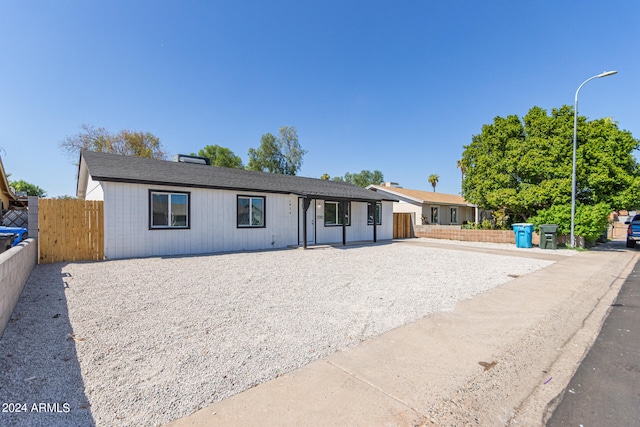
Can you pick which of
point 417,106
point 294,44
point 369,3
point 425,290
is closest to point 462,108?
point 417,106

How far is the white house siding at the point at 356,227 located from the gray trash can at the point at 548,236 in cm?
791

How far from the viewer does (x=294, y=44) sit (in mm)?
15781

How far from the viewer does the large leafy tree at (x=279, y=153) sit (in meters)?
37.7

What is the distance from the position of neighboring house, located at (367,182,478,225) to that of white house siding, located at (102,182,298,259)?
499 inches

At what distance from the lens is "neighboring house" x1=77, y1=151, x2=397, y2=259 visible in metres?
9.34

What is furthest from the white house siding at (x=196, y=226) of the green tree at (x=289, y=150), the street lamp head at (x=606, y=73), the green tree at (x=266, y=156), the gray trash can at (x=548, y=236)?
the green tree at (x=289, y=150)

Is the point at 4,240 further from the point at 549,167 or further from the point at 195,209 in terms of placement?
the point at 549,167

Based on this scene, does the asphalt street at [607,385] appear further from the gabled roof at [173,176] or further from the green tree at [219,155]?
the green tree at [219,155]

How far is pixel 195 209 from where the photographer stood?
10766 mm

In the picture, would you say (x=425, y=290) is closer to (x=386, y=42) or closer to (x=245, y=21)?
(x=245, y=21)

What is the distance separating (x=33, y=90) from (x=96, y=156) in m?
8.26

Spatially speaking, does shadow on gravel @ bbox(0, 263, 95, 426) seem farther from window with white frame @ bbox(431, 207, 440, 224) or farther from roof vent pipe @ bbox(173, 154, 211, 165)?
window with white frame @ bbox(431, 207, 440, 224)

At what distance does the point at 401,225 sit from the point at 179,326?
1775 cm

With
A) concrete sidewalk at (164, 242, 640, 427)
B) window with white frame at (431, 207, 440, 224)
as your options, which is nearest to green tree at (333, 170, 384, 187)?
window with white frame at (431, 207, 440, 224)
